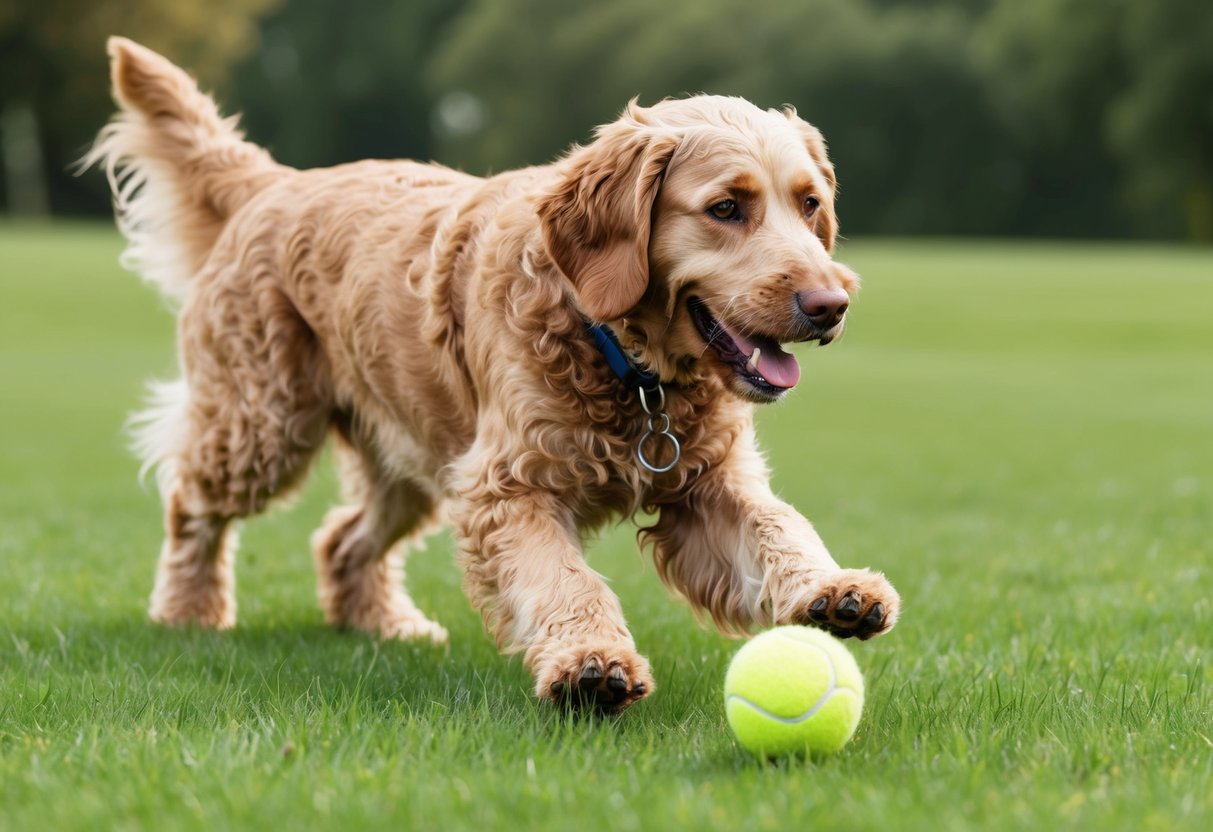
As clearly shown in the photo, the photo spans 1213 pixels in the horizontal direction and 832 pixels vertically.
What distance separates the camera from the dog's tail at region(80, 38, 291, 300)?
633cm

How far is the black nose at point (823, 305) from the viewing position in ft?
13.1

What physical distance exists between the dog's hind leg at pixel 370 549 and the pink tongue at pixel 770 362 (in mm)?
2355

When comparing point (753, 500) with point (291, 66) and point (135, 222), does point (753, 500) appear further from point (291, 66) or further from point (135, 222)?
point (291, 66)

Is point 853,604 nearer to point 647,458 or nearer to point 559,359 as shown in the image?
point 647,458

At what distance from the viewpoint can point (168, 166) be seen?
6398mm

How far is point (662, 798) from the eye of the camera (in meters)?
2.87

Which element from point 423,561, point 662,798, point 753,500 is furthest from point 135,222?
point 662,798

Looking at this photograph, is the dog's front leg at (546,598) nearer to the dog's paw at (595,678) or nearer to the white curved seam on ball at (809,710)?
the dog's paw at (595,678)

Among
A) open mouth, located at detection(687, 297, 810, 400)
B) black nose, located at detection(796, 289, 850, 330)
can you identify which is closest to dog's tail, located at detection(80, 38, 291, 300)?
open mouth, located at detection(687, 297, 810, 400)

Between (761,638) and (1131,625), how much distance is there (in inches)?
93.4

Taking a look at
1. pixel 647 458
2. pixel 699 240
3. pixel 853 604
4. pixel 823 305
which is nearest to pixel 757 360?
pixel 823 305

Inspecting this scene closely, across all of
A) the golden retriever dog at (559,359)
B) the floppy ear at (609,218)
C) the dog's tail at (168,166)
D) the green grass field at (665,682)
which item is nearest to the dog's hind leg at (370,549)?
the green grass field at (665,682)

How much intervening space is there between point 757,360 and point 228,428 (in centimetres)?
251

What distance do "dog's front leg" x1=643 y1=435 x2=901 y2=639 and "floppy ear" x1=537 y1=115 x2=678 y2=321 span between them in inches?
28.8
